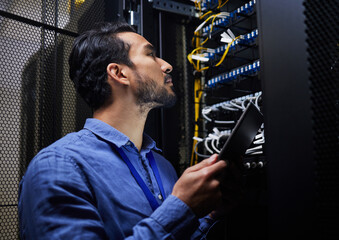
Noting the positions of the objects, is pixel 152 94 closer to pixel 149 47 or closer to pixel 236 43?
pixel 149 47

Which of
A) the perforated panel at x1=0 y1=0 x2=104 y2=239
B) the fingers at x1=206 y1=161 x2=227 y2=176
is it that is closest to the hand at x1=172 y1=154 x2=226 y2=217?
the fingers at x1=206 y1=161 x2=227 y2=176

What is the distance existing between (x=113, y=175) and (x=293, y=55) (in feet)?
2.11

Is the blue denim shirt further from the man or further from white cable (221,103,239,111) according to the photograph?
white cable (221,103,239,111)

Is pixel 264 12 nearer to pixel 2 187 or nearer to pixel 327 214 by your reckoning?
pixel 327 214

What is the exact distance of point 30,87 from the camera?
45.8 inches

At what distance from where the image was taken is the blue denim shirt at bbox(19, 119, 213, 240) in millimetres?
758

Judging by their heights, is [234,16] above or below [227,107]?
above

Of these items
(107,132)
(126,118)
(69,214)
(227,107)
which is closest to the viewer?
(69,214)

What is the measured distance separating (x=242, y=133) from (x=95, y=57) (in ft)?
2.66

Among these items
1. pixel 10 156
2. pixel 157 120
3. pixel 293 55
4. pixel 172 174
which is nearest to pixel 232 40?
pixel 157 120

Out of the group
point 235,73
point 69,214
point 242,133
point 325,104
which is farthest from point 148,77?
point 325,104

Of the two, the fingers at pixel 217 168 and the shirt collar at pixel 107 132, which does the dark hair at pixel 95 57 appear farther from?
the fingers at pixel 217 168

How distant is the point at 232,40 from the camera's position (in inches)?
56.5

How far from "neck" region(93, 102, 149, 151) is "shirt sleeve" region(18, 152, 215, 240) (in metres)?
0.43
